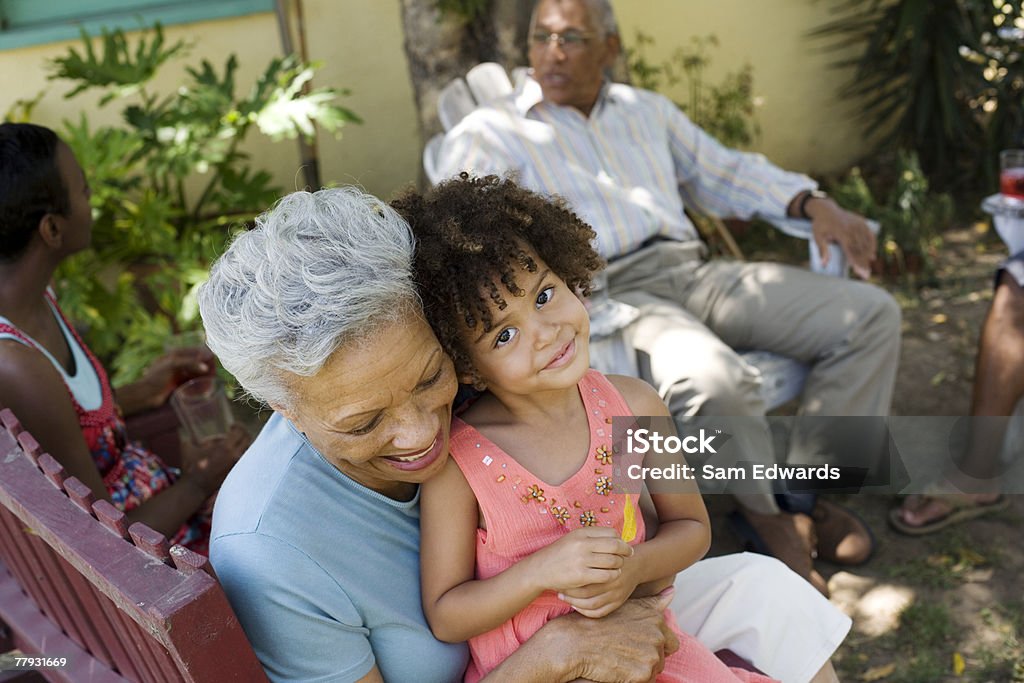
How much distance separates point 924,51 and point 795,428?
328 centimetres

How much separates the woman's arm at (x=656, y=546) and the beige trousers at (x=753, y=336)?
3.36 feet

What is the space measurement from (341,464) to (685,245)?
7.05 ft

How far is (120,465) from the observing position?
7.84 ft

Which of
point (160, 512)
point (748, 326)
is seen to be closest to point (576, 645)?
point (160, 512)

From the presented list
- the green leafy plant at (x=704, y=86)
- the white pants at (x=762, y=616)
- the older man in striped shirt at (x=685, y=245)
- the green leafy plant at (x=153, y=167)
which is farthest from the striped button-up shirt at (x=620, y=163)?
the green leafy plant at (x=704, y=86)

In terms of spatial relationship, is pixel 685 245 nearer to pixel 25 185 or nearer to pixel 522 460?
pixel 522 460

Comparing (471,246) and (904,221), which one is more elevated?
(471,246)

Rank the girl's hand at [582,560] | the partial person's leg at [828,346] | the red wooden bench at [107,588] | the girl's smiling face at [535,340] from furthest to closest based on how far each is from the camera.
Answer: the partial person's leg at [828,346] → the girl's smiling face at [535,340] → the girl's hand at [582,560] → the red wooden bench at [107,588]

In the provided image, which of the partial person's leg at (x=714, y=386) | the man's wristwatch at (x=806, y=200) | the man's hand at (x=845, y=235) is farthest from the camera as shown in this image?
the man's wristwatch at (x=806, y=200)

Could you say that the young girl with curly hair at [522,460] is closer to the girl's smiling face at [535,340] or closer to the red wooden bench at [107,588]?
the girl's smiling face at [535,340]

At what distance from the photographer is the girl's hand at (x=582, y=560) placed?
4.92ft

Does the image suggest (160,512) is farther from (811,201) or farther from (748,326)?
(811,201)
